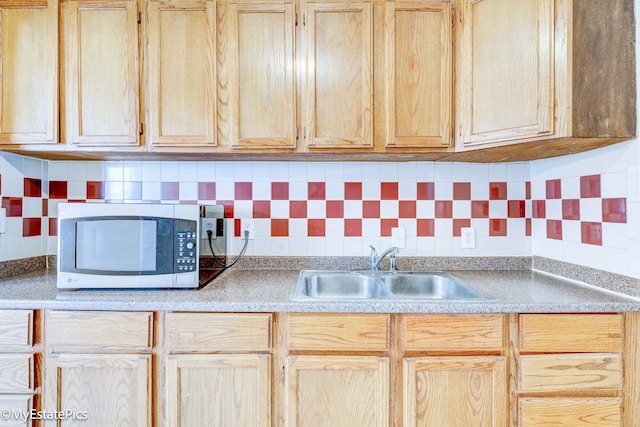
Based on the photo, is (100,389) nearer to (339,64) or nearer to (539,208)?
(339,64)

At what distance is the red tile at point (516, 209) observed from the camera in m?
1.83

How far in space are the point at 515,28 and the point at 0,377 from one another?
7.52 feet

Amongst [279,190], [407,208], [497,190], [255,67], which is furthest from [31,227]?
[497,190]

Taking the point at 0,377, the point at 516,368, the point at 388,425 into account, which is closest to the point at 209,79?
the point at 0,377

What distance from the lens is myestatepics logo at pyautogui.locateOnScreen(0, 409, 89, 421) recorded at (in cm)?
124

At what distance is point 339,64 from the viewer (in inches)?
56.9

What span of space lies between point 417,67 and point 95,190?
1.74 metres

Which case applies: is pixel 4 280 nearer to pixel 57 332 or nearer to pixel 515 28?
pixel 57 332

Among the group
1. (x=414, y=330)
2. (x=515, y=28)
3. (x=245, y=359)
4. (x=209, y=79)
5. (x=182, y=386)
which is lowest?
(x=182, y=386)

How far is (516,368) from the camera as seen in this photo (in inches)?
47.8

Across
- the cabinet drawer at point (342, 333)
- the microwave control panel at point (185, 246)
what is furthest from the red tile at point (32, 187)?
the cabinet drawer at point (342, 333)

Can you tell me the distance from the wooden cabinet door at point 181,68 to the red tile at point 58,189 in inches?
30.8

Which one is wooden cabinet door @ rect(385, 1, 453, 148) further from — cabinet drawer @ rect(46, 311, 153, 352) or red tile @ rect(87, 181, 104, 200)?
red tile @ rect(87, 181, 104, 200)

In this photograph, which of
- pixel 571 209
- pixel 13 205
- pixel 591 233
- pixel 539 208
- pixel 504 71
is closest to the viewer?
pixel 504 71
